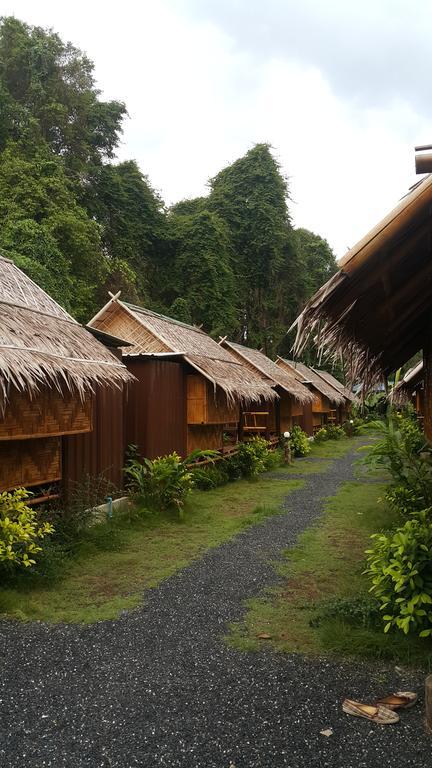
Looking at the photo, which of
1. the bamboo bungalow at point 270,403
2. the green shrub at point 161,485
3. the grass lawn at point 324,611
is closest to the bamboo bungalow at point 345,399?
the bamboo bungalow at point 270,403

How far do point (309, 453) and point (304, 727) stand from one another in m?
19.1

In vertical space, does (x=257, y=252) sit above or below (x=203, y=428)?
above

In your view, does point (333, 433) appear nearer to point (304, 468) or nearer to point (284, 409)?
point (284, 409)

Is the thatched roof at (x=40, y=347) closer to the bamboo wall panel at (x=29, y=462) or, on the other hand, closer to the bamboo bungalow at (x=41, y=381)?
the bamboo bungalow at (x=41, y=381)

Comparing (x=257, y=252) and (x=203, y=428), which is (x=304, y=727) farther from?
(x=257, y=252)

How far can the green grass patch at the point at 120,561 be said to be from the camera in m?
5.02

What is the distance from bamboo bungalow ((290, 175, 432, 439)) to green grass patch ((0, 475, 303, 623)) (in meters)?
3.10

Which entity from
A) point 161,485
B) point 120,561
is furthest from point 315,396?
point 120,561

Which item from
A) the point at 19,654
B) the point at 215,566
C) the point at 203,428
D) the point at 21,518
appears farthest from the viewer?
the point at 203,428

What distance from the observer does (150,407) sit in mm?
10422

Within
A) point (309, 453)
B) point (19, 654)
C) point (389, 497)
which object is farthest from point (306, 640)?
point (309, 453)

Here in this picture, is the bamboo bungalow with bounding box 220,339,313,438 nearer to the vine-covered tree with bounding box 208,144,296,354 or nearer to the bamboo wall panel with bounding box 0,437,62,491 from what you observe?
the bamboo wall panel with bounding box 0,437,62,491

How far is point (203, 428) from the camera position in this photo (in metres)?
13.0

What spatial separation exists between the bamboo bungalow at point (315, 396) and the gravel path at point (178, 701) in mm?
20670
